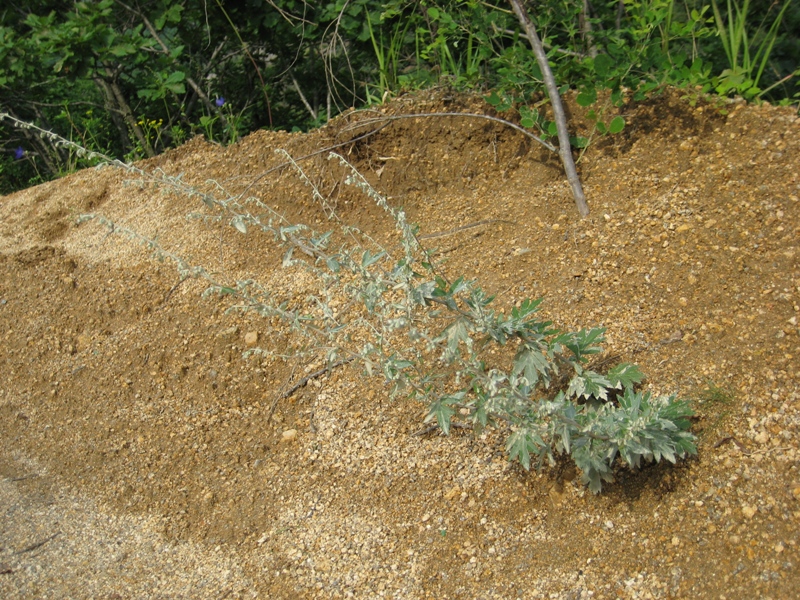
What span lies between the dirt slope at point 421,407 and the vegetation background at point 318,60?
247 mm

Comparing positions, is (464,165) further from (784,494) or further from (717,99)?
(784,494)

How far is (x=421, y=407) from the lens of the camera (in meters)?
2.70

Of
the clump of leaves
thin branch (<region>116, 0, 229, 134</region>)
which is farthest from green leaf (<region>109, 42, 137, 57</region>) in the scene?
the clump of leaves

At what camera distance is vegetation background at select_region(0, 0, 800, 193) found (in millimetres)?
3246

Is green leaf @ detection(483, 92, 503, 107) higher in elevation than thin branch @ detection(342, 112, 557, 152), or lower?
higher

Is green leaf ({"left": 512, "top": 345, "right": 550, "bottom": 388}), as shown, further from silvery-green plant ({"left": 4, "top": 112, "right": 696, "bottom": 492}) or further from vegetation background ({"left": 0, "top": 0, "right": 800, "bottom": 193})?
vegetation background ({"left": 0, "top": 0, "right": 800, "bottom": 193})

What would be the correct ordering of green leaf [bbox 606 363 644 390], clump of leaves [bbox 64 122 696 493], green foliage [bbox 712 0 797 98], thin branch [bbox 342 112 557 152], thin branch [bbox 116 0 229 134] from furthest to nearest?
thin branch [bbox 116 0 229 134]
thin branch [bbox 342 112 557 152]
green foliage [bbox 712 0 797 98]
green leaf [bbox 606 363 644 390]
clump of leaves [bbox 64 122 696 493]

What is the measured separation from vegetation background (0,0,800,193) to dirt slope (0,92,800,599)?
0.81ft

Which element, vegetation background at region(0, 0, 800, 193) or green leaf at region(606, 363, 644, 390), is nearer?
green leaf at region(606, 363, 644, 390)

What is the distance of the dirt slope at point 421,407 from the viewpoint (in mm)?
2158

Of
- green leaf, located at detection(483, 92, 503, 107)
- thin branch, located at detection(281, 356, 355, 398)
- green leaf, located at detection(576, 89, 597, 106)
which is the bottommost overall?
thin branch, located at detection(281, 356, 355, 398)

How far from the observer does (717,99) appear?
3.10m

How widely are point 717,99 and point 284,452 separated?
7.38 feet

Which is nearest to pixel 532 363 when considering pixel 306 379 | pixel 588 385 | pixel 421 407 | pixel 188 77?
pixel 588 385
